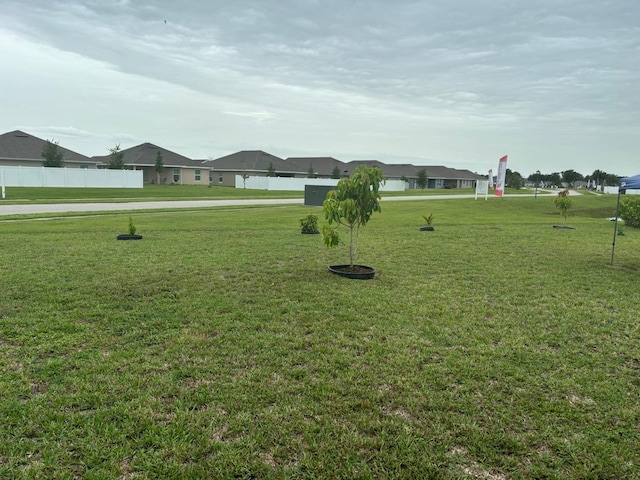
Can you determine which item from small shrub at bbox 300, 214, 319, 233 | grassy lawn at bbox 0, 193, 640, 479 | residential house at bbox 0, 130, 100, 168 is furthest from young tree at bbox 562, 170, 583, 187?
grassy lawn at bbox 0, 193, 640, 479

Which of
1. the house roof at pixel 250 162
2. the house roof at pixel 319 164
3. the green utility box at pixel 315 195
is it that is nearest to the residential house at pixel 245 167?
the house roof at pixel 250 162

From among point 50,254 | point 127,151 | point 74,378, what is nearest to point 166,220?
point 50,254

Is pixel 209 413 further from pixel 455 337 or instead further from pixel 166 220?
pixel 166 220

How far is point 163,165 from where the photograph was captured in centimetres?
5441

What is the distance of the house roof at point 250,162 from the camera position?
66.7 m

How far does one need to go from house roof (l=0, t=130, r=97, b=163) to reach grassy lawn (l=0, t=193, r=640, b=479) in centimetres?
4475

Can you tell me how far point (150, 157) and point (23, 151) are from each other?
45.7ft

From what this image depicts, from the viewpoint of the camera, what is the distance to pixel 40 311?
5195 millimetres

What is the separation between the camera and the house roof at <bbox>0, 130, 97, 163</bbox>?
144 feet

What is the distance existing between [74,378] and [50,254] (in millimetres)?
6500

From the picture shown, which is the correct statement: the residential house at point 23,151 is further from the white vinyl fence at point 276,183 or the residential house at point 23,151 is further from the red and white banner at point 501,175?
the red and white banner at point 501,175

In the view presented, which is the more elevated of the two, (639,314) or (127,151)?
(127,151)

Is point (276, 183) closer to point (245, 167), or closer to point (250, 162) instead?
point (245, 167)

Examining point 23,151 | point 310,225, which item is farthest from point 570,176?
point 310,225
